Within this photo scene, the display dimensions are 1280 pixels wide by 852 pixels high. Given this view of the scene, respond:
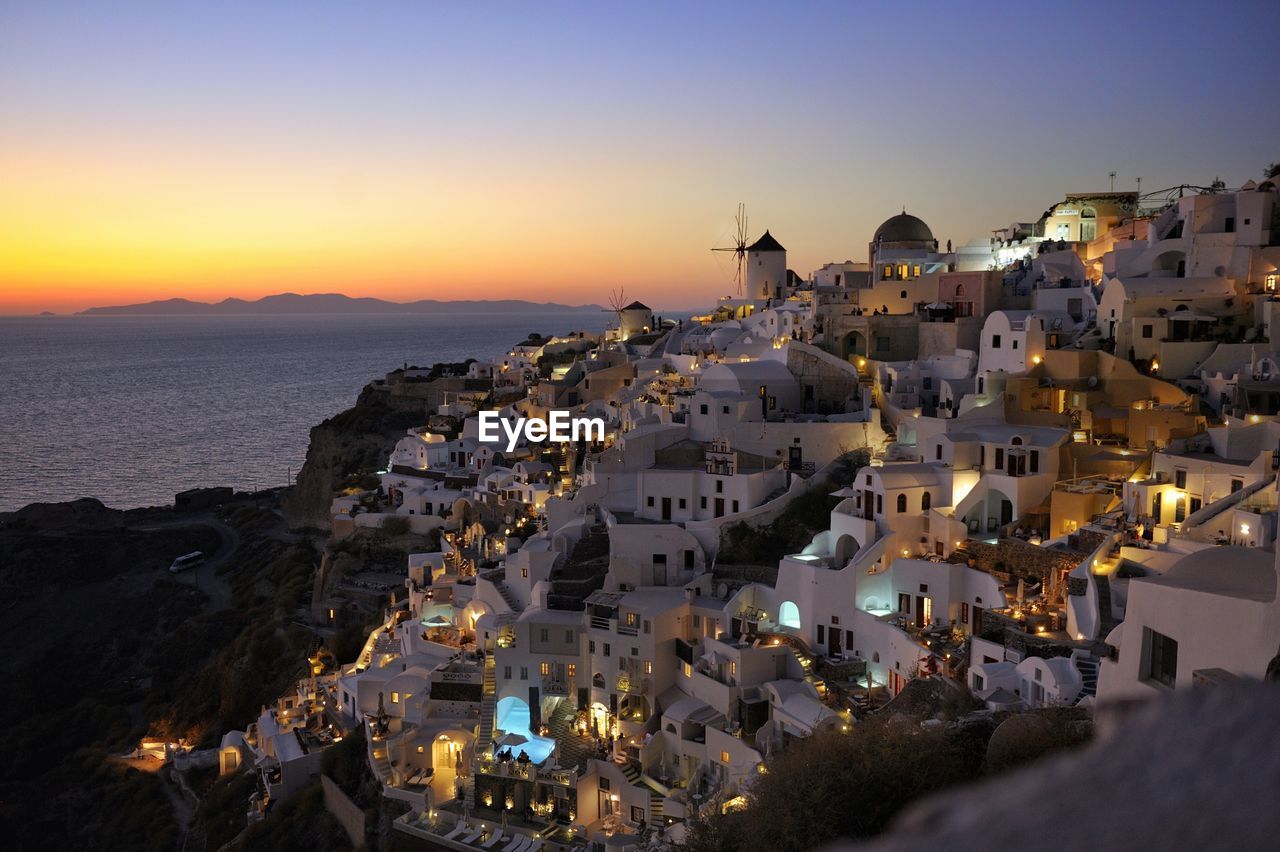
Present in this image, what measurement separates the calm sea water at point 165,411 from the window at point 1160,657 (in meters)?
56.3

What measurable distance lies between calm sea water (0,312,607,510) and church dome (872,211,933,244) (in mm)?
40251

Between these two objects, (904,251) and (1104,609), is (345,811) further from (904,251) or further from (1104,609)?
(904,251)

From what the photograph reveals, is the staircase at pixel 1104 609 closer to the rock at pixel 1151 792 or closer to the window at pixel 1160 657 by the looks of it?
the window at pixel 1160 657

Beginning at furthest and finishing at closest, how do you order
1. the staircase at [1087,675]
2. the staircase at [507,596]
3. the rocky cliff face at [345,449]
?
the rocky cliff face at [345,449] < the staircase at [507,596] < the staircase at [1087,675]

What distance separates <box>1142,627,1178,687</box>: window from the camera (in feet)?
25.7

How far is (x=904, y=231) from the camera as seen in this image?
39.0 m

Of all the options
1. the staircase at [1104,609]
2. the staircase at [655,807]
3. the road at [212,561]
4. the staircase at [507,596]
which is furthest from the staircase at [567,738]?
the road at [212,561]

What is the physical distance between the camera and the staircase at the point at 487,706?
66.9ft

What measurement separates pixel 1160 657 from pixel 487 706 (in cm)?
1562

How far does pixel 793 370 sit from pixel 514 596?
10.1 metres

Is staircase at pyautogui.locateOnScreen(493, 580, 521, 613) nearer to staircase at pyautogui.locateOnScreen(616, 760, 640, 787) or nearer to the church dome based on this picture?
staircase at pyautogui.locateOnScreen(616, 760, 640, 787)

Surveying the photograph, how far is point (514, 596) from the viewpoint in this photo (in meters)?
24.4

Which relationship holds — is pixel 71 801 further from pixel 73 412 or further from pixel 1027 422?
pixel 73 412

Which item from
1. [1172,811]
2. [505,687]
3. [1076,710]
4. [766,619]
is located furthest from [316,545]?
[1172,811]
